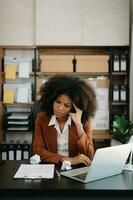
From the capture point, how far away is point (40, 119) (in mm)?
2168

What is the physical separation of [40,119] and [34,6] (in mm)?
1997

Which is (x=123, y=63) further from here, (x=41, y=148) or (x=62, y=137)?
(x=41, y=148)

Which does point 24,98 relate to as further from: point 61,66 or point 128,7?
point 128,7

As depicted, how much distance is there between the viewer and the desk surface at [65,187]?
1.33 metres

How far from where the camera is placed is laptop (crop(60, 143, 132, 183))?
141cm

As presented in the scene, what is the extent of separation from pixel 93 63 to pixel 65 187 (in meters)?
2.59

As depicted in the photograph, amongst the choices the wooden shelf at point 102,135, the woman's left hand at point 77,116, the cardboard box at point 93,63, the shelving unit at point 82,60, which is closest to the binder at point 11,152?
the shelving unit at point 82,60

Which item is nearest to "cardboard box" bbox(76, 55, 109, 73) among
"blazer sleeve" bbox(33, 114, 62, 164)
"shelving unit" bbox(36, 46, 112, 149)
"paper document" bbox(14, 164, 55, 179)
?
"shelving unit" bbox(36, 46, 112, 149)

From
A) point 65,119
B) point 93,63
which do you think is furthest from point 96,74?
point 65,119

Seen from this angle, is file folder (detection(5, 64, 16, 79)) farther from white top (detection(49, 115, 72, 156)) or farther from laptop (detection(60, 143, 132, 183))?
laptop (detection(60, 143, 132, 183))

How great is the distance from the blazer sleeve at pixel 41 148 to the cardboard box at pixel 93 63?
1740 mm

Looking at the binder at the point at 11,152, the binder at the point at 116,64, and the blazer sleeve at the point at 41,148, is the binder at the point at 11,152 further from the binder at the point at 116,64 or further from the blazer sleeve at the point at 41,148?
the blazer sleeve at the point at 41,148

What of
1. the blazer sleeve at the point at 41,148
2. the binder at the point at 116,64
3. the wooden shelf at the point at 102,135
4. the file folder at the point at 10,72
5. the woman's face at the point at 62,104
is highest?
the binder at the point at 116,64

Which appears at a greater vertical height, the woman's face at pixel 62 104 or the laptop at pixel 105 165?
the woman's face at pixel 62 104
